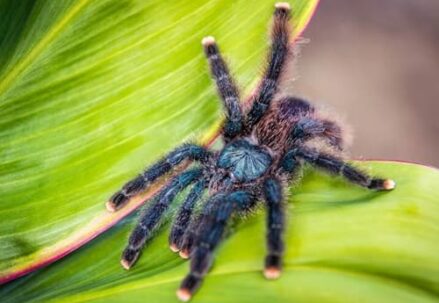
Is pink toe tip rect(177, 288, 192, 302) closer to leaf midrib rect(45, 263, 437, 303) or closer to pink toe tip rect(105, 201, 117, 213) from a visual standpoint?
leaf midrib rect(45, 263, 437, 303)

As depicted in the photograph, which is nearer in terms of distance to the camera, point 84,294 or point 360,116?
point 84,294

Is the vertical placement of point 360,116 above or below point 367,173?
below

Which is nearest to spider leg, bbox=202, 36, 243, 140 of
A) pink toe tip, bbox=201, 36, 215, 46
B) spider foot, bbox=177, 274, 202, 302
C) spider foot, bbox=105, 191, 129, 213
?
pink toe tip, bbox=201, 36, 215, 46

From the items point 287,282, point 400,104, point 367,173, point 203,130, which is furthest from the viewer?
point 400,104

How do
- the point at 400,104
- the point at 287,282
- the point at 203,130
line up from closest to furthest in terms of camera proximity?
the point at 287,282 < the point at 203,130 < the point at 400,104

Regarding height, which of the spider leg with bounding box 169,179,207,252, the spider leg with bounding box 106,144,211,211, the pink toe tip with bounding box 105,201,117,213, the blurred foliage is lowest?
the spider leg with bounding box 169,179,207,252

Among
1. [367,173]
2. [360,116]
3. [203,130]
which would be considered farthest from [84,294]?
[360,116]

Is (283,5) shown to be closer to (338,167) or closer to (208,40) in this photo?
(208,40)

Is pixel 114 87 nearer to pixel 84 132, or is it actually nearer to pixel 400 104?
pixel 84 132
